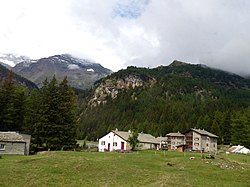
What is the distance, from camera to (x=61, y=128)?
69.4m

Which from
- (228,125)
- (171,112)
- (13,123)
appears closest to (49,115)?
(13,123)

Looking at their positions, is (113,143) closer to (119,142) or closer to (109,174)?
(119,142)

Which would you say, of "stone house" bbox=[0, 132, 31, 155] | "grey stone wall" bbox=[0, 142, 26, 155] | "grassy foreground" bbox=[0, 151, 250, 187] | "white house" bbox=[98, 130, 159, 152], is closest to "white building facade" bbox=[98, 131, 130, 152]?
"white house" bbox=[98, 130, 159, 152]

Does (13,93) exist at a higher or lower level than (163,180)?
higher

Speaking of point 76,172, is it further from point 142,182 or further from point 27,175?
point 142,182

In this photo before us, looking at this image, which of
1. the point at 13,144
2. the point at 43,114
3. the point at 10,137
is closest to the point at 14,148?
the point at 13,144

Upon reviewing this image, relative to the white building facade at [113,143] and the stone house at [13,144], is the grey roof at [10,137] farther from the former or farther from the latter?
the white building facade at [113,143]

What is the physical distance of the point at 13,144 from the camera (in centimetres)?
5728

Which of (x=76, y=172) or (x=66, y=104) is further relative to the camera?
(x=66, y=104)

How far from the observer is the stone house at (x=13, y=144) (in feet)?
184

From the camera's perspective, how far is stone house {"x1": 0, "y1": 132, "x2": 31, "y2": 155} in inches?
2206

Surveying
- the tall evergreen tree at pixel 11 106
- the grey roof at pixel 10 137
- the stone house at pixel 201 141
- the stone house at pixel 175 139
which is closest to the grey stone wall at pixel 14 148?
the grey roof at pixel 10 137

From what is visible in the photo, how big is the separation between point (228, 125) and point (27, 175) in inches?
4378

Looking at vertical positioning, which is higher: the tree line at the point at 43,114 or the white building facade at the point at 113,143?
the tree line at the point at 43,114
